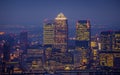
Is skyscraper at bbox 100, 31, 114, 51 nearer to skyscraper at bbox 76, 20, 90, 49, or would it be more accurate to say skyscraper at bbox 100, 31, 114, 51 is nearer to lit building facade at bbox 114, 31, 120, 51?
lit building facade at bbox 114, 31, 120, 51

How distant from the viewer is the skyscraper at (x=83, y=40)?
42.7 feet

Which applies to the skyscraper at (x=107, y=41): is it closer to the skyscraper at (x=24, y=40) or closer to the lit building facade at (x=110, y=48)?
the lit building facade at (x=110, y=48)

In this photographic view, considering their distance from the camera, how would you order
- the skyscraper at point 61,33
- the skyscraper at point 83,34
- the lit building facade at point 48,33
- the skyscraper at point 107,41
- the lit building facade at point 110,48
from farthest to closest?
the lit building facade at point 48,33, the skyscraper at point 61,33, the skyscraper at point 83,34, the skyscraper at point 107,41, the lit building facade at point 110,48

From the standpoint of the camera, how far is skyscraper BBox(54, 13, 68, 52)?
14.5 m

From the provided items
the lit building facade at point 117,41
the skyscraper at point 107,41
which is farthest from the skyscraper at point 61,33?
the lit building facade at point 117,41

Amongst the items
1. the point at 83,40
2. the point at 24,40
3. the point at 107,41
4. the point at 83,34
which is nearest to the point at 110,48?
the point at 107,41

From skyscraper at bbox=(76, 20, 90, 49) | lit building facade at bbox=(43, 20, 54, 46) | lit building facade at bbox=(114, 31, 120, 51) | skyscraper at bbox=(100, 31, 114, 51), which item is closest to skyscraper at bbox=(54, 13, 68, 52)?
lit building facade at bbox=(43, 20, 54, 46)

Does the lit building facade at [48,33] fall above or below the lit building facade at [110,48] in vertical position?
above

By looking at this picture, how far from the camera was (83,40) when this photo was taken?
47.3 feet

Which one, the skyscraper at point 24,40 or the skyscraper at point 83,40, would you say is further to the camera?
the skyscraper at point 83,40

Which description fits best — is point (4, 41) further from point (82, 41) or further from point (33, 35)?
point (82, 41)

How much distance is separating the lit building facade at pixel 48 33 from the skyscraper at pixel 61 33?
8.8 inches

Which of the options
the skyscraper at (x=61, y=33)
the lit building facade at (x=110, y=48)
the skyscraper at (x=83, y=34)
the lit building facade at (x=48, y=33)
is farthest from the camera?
the lit building facade at (x=48, y=33)

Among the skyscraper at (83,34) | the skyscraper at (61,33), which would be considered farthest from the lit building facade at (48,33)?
the skyscraper at (83,34)
